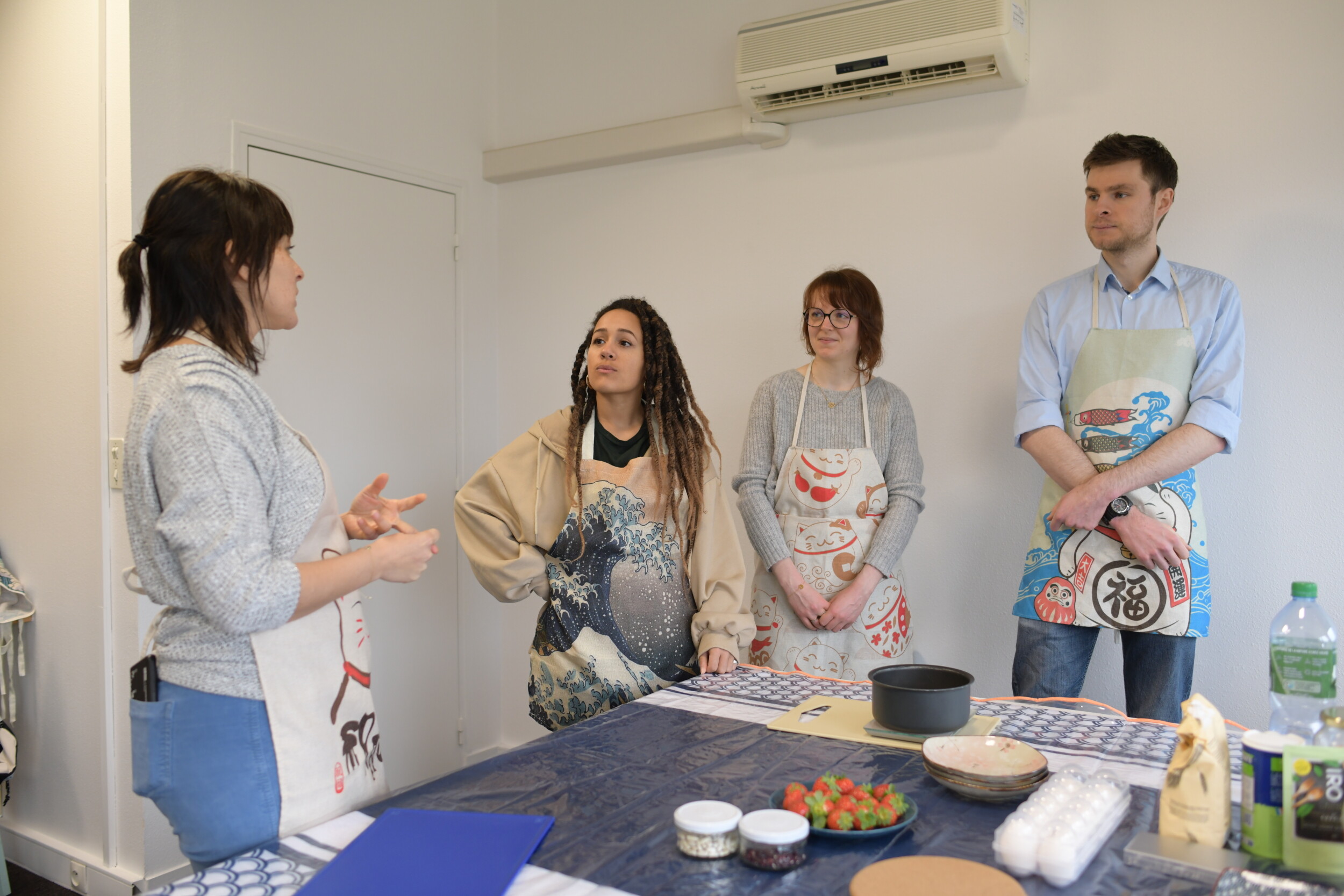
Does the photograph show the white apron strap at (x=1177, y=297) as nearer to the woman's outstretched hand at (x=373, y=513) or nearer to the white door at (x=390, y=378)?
the woman's outstretched hand at (x=373, y=513)

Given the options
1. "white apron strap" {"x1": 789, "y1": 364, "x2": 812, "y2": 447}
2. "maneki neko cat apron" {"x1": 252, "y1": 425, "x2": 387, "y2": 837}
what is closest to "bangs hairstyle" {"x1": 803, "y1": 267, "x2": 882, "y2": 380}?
"white apron strap" {"x1": 789, "y1": 364, "x2": 812, "y2": 447}

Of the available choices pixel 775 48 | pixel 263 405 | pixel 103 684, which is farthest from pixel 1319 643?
pixel 103 684

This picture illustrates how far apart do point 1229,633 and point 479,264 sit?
112 inches

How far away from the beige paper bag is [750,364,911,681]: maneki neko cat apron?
1.37m

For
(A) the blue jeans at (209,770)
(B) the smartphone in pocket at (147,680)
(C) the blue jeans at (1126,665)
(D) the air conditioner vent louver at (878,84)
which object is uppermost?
(D) the air conditioner vent louver at (878,84)

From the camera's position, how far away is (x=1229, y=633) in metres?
2.54

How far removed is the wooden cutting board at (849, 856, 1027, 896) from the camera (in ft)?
3.05

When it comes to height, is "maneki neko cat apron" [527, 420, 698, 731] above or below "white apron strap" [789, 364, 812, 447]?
below

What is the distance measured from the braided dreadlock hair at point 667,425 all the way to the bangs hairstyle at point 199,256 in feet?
2.83

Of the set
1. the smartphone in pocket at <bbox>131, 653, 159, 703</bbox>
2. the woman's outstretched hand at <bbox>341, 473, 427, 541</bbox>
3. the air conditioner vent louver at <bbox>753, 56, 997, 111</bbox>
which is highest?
the air conditioner vent louver at <bbox>753, 56, 997, 111</bbox>

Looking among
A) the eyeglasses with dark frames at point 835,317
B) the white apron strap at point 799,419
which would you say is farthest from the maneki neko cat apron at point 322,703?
the eyeglasses with dark frames at point 835,317

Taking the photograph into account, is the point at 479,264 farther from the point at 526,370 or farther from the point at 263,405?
the point at 263,405

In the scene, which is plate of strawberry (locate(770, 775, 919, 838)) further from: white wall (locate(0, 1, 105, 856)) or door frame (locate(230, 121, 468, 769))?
door frame (locate(230, 121, 468, 769))

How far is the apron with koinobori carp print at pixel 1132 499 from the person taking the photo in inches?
87.8
